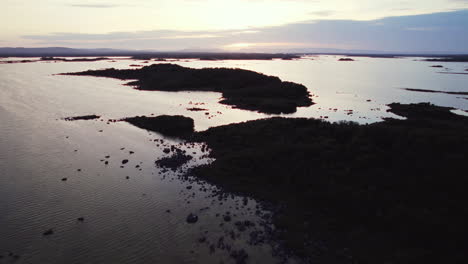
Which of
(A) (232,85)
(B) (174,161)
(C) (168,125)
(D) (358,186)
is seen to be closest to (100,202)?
(B) (174,161)

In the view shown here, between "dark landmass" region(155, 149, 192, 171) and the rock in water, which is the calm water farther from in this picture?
"dark landmass" region(155, 149, 192, 171)

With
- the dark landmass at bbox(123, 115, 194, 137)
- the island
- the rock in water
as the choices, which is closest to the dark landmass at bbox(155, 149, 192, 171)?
the island

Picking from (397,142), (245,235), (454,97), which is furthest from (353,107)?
(245,235)

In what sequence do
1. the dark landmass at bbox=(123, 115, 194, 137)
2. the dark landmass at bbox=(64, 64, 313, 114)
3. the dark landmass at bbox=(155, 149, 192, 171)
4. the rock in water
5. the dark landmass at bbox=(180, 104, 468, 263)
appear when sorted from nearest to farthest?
the dark landmass at bbox=(180, 104, 468, 263) → the rock in water → the dark landmass at bbox=(155, 149, 192, 171) → the dark landmass at bbox=(123, 115, 194, 137) → the dark landmass at bbox=(64, 64, 313, 114)

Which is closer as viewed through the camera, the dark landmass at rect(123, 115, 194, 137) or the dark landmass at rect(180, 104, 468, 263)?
the dark landmass at rect(180, 104, 468, 263)

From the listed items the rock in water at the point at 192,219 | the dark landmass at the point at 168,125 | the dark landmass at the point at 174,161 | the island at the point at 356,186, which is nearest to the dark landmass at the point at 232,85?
the dark landmass at the point at 168,125
